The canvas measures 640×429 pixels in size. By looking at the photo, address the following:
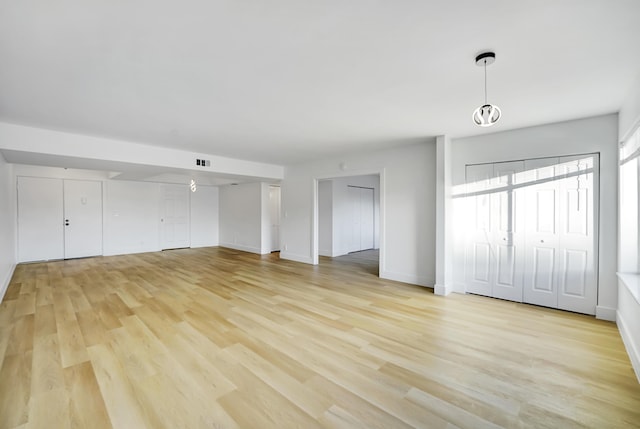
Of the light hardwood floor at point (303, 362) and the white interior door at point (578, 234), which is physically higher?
the white interior door at point (578, 234)

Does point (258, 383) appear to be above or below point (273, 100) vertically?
below

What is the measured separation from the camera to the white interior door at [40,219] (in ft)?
22.8

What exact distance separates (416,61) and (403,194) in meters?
3.23

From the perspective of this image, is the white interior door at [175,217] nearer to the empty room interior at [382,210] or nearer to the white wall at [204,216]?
the white wall at [204,216]

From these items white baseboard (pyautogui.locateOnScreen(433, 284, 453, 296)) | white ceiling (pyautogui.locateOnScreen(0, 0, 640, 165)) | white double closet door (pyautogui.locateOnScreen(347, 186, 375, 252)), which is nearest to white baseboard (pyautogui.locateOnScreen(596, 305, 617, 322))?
white baseboard (pyautogui.locateOnScreen(433, 284, 453, 296))

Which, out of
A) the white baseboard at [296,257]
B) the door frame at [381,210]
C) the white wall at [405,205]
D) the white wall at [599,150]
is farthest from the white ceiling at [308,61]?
the white baseboard at [296,257]

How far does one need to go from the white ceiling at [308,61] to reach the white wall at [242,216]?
4.94 metres

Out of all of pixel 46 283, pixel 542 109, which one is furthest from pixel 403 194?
pixel 46 283

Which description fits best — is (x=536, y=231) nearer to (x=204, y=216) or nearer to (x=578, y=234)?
(x=578, y=234)

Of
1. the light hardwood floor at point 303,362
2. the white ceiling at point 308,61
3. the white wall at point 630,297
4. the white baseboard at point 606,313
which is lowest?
the light hardwood floor at point 303,362

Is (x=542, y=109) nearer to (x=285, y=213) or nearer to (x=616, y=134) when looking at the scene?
(x=616, y=134)

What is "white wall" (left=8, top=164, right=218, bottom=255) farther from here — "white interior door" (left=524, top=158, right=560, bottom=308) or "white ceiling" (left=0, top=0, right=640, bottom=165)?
"white interior door" (left=524, top=158, right=560, bottom=308)

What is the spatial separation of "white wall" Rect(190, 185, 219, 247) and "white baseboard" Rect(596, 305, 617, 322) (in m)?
10.1

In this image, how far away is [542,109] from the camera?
10.5 ft
